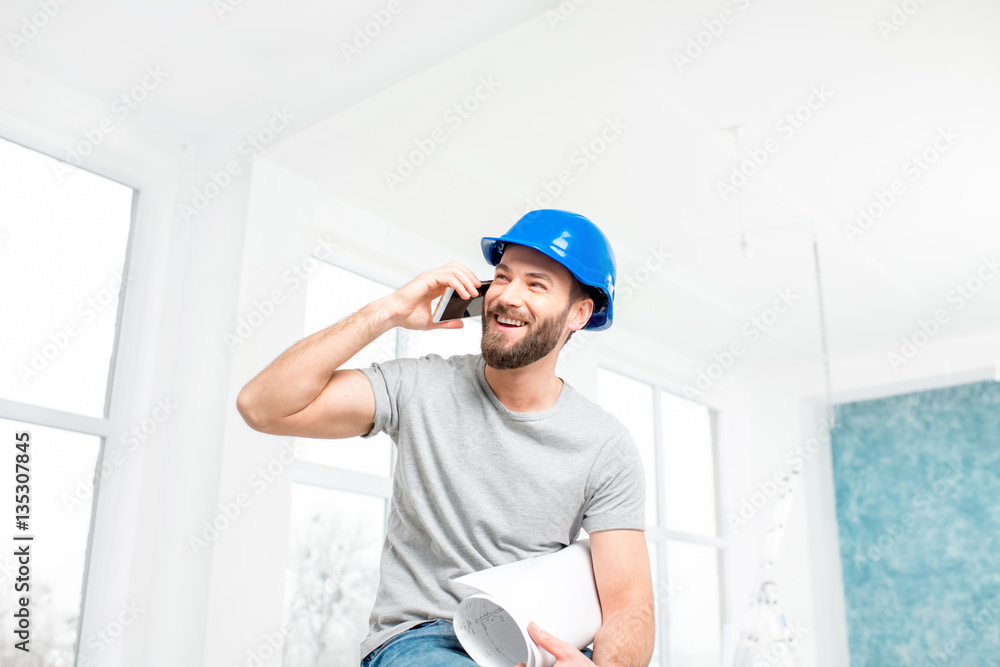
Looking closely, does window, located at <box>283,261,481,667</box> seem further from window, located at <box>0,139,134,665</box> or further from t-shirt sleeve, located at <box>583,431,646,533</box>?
t-shirt sleeve, located at <box>583,431,646,533</box>

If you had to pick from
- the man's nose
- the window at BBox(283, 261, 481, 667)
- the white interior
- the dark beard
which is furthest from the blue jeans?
the window at BBox(283, 261, 481, 667)

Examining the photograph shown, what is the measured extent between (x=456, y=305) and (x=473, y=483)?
0.36 meters

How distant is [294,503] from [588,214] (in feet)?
6.06

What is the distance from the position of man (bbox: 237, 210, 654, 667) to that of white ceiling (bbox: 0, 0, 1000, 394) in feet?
3.99

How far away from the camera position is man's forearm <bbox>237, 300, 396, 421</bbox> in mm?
A: 1514

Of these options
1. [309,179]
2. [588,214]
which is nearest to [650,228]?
[588,214]

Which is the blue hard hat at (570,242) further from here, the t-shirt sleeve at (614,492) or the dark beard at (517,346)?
the t-shirt sleeve at (614,492)

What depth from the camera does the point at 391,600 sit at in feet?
4.97

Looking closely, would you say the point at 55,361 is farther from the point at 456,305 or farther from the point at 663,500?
the point at 663,500

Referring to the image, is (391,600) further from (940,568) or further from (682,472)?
(940,568)

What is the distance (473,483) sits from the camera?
5.13 feet

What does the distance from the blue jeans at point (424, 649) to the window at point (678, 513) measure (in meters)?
3.73

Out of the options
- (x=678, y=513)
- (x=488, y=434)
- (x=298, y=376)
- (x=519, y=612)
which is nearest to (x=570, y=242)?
(x=488, y=434)

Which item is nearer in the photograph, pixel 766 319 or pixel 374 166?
pixel 374 166
